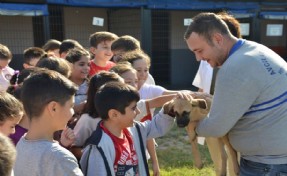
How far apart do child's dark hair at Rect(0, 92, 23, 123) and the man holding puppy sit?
108 cm

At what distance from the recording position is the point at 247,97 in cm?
204

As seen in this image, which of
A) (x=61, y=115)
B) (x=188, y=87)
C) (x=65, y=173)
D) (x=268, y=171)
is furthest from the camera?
(x=188, y=87)

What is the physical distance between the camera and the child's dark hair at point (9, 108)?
6.61 ft

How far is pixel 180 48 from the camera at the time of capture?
12188 millimetres

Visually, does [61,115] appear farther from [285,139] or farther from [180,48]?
[180,48]

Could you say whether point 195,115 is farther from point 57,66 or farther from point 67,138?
point 57,66

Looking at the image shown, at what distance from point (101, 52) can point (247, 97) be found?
2.37 metres

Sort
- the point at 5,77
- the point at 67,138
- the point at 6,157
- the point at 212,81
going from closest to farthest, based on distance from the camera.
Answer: the point at 6,157
the point at 67,138
the point at 212,81
the point at 5,77

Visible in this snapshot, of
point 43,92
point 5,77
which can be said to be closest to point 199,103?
Result: point 43,92

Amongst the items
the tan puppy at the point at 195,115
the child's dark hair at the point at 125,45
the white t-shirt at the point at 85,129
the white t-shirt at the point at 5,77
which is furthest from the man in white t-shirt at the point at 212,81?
the white t-shirt at the point at 5,77

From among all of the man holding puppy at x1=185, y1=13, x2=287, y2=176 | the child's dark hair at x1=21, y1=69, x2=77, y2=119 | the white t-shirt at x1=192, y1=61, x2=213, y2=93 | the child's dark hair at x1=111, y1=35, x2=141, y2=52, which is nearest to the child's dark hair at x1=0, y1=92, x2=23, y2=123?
the child's dark hair at x1=21, y1=69, x2=77, y2=119

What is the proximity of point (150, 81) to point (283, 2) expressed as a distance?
1009cm

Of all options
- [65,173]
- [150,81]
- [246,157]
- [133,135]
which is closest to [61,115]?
[65,173]

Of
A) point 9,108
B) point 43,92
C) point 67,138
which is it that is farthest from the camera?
point 67,138
